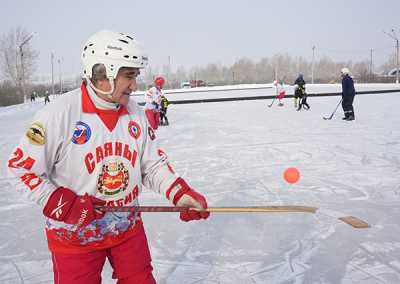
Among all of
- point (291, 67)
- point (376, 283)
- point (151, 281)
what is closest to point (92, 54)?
point (151, 281)

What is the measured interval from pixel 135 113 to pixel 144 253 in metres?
0.68

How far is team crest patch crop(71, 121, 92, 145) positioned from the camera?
5.40 feet

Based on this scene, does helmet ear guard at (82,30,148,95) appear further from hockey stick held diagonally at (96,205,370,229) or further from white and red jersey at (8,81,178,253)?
hockey stick held diagonally at (96,205,370,229)

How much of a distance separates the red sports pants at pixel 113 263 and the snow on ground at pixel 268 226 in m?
0.93

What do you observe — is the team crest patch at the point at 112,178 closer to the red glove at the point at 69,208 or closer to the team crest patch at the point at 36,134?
the red glove at the point at 69,208

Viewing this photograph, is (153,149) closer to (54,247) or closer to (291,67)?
(54,247)

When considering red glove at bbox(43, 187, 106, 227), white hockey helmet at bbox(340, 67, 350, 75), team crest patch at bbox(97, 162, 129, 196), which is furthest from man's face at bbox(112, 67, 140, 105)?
white hockey helmet at bbox(340, 67, 350, 75)

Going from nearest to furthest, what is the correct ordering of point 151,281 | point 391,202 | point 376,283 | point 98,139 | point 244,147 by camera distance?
1. point 98,139
2. point 151,281
3. point 376,283
4. point 391,202
5. point 244,147

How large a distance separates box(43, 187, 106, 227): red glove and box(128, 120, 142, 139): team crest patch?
0.35 metres

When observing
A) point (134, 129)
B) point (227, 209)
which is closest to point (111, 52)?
point (134, 129)

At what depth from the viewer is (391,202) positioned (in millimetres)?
4254

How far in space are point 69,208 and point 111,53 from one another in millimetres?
679

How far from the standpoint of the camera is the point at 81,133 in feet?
5.42

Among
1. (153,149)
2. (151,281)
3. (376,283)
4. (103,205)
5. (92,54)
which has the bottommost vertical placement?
Answer: (376,283)
